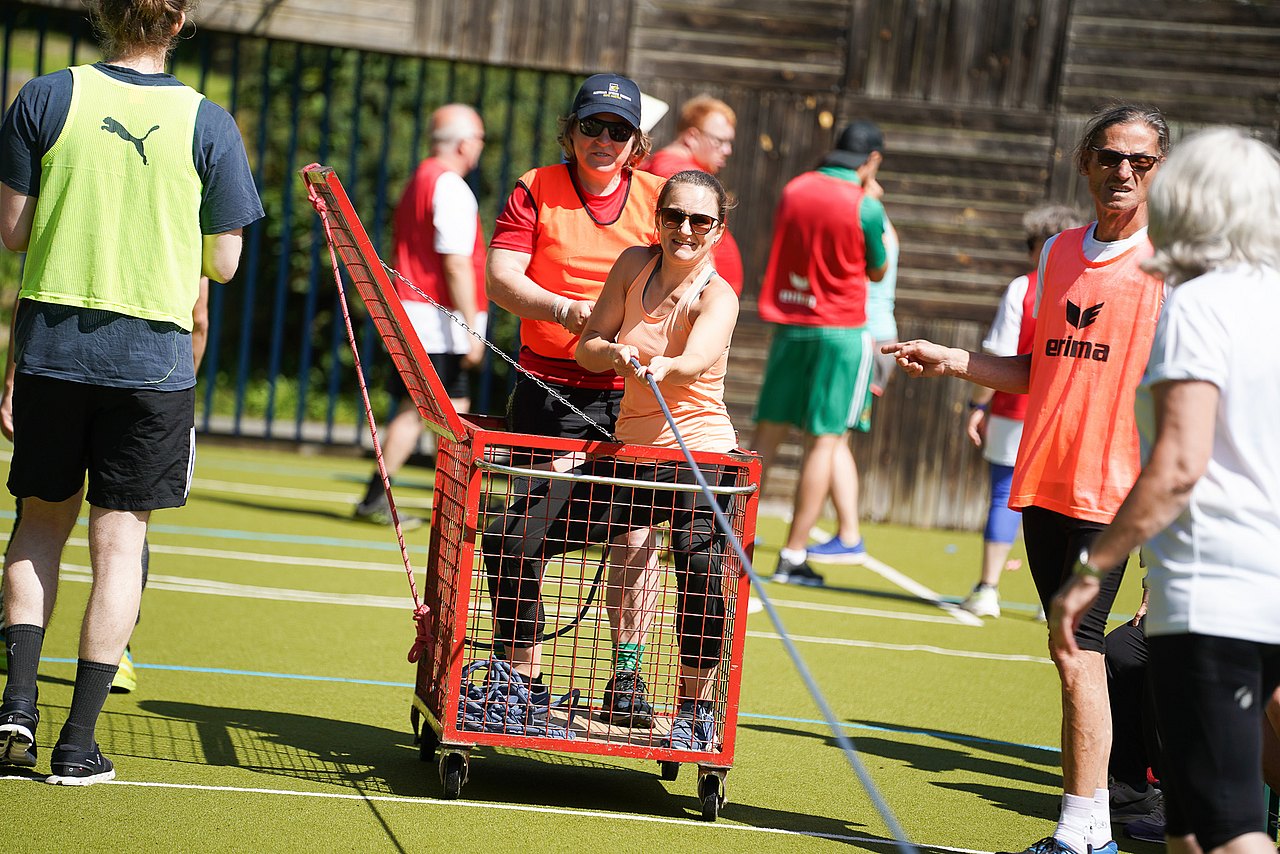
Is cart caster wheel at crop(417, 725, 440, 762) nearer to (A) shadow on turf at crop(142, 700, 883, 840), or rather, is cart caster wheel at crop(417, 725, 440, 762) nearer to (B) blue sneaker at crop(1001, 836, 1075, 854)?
(A) shadow on turf at crop(142, 700, 883, 840)

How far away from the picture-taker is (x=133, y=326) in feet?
11.8

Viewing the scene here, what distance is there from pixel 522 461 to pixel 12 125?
1.61 metres

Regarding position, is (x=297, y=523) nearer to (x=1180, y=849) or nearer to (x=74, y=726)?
(x=74, y=726)

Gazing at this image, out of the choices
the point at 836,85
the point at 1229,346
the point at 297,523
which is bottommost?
the point at 297,523

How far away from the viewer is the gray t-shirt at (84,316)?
355cm

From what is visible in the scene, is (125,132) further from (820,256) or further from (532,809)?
(820,256)

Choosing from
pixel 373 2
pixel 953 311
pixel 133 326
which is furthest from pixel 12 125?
pixel 953 311

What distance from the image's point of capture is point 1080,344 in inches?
141

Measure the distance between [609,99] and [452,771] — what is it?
1.94 meters

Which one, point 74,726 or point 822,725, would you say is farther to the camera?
point 822,725

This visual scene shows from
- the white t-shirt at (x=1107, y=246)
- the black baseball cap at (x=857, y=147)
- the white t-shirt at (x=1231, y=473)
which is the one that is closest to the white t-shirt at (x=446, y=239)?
the black baseball cap at (x=857, y=147)

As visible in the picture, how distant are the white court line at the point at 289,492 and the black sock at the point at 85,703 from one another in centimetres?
526

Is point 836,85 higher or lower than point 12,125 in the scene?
higher

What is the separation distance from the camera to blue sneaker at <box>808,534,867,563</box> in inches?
324
